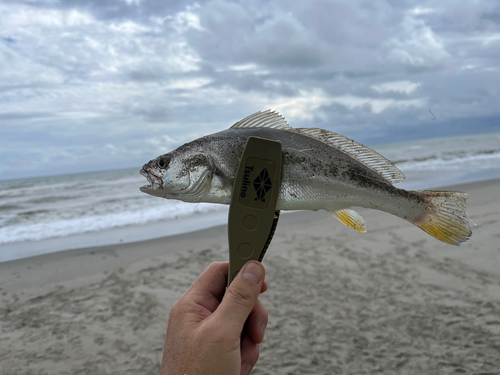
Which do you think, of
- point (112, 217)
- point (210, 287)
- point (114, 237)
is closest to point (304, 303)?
point (210, 287)

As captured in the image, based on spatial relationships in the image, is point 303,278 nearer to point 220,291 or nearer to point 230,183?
point 220,291

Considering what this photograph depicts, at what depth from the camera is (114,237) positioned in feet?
28.0

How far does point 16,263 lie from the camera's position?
7.12m

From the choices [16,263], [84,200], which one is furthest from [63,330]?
[84,200]

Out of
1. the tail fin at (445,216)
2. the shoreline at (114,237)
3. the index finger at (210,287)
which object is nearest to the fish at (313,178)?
the tail fin at (445,216)

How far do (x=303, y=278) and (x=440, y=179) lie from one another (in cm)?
718

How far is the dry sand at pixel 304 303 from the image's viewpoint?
4.05 m

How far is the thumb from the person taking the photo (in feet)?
4.60

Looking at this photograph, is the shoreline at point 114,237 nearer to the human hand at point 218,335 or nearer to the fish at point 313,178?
the human hand at point 218,335

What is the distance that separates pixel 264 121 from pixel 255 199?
30 cm

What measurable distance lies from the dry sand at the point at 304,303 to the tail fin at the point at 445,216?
10.7 feet

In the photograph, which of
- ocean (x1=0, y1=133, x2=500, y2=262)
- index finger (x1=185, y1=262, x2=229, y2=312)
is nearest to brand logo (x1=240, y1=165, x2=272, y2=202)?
index finger (x1=185, y1=262, x2=229, y2=312)

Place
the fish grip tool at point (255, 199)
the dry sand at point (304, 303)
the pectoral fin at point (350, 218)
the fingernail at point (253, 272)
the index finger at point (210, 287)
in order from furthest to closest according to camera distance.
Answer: the dry sand at point (304, 303) < the index finger at point (210, 287) < the fingernail at point (253, 272) < the pectoral fin at point (350, 218) < the fish grip tool at point (255, 199)

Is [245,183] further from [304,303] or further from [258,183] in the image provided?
[304,303]
